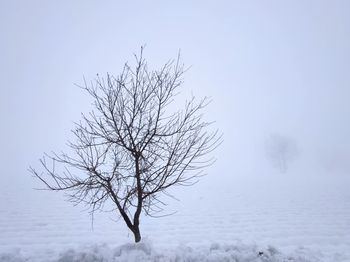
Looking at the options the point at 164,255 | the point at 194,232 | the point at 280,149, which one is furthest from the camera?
the point at 280,149

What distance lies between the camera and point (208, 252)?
5480 mm

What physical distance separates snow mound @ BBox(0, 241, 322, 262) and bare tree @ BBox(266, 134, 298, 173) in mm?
50436

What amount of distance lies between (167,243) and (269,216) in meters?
5.28

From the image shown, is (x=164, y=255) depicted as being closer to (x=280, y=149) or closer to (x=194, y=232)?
(x=194, y=232)

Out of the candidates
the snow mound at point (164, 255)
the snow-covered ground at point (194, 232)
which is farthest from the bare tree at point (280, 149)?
the snow mound at point (164, 255)

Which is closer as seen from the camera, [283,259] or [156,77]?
[283,259]

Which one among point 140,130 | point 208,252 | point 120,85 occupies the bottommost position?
point 208,252

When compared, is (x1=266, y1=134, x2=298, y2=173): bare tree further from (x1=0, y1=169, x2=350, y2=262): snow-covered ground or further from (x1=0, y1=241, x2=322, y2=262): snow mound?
(x1=0, y1=241, x2=322, y2=262): snow mound

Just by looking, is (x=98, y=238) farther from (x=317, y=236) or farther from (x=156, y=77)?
(x=317, y=236)

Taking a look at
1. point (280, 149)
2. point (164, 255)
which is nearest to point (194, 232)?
point (164, 255)

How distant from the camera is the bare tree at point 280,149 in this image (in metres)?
54.1

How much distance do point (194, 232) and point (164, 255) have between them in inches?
182

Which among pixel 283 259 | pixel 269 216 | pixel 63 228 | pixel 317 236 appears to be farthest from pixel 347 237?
pixel 63 228

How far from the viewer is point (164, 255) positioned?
5.35 m
